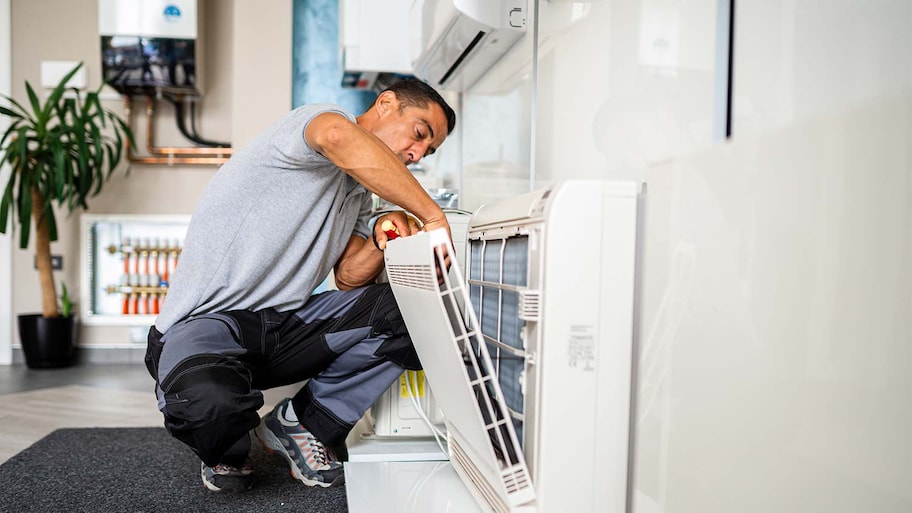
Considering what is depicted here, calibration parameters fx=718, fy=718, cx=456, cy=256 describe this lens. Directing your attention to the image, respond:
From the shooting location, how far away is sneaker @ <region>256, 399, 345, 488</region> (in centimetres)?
172

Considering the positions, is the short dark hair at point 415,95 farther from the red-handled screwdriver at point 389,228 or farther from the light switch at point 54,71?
the light switch at point 54,71

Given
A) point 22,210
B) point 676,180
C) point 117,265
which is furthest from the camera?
point 117,265

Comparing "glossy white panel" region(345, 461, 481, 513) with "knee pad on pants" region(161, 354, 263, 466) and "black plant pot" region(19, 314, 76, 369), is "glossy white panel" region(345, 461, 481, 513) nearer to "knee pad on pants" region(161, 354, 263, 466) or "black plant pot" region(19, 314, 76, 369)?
"knee pad on pants" region(161, 354, 263, 466)

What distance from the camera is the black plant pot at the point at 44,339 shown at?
3.73 m

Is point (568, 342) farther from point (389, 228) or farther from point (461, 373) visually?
point (389, 228)

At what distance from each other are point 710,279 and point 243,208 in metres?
1.15

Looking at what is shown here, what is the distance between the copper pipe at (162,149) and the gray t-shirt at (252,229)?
2504 mm

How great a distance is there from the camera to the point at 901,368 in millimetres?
562

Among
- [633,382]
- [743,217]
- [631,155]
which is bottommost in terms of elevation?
[633,382]

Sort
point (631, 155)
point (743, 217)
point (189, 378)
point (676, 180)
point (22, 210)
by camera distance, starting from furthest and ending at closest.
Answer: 1. point (22, 210)
2. point (189, 378)
3. point (631, 155)
4. point (676, 180)
5. point (743, 217)

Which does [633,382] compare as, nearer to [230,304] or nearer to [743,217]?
[743,217]

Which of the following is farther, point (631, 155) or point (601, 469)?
point (631, 155)

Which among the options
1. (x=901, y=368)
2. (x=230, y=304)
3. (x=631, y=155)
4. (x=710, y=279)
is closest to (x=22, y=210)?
(x=230, y=304)

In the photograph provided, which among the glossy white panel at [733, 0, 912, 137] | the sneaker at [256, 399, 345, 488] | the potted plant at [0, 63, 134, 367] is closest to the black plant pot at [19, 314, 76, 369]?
the potted plant at [0, 63, 134, 367]
